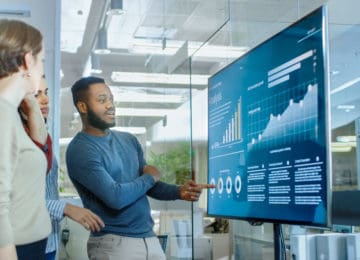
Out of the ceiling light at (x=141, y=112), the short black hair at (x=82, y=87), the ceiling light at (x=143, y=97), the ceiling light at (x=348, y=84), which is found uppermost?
the ceiling light at (x=348, y=84)

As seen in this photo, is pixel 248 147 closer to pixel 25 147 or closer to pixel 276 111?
pixel 276 111

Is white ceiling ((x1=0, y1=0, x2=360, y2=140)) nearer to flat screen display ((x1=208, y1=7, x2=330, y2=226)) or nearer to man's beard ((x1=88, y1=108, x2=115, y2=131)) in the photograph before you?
man's beard ((x1=88, y1=108, x2=115, y2=131))

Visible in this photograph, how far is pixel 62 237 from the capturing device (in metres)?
2.79

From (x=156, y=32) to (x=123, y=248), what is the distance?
284cm

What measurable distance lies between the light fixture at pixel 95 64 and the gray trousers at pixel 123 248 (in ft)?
6.14

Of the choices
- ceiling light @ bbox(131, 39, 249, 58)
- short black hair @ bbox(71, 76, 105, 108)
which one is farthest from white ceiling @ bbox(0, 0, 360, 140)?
short black hair @ bbox(71, 76, 105, 108)

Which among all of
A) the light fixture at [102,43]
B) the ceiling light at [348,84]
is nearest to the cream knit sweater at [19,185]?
the light fixture at [102,43]

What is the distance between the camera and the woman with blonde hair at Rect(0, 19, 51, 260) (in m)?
1.17

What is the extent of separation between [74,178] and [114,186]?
0.69 ft

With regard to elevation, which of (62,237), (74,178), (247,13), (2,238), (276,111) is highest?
(247,13)

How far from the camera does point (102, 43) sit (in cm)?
415

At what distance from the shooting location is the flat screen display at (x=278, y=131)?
1.28m

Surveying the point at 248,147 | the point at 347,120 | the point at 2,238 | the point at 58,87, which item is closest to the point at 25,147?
the point at 2,238

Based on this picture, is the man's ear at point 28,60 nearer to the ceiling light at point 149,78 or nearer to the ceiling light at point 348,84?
the ceiling light at point 149,78
